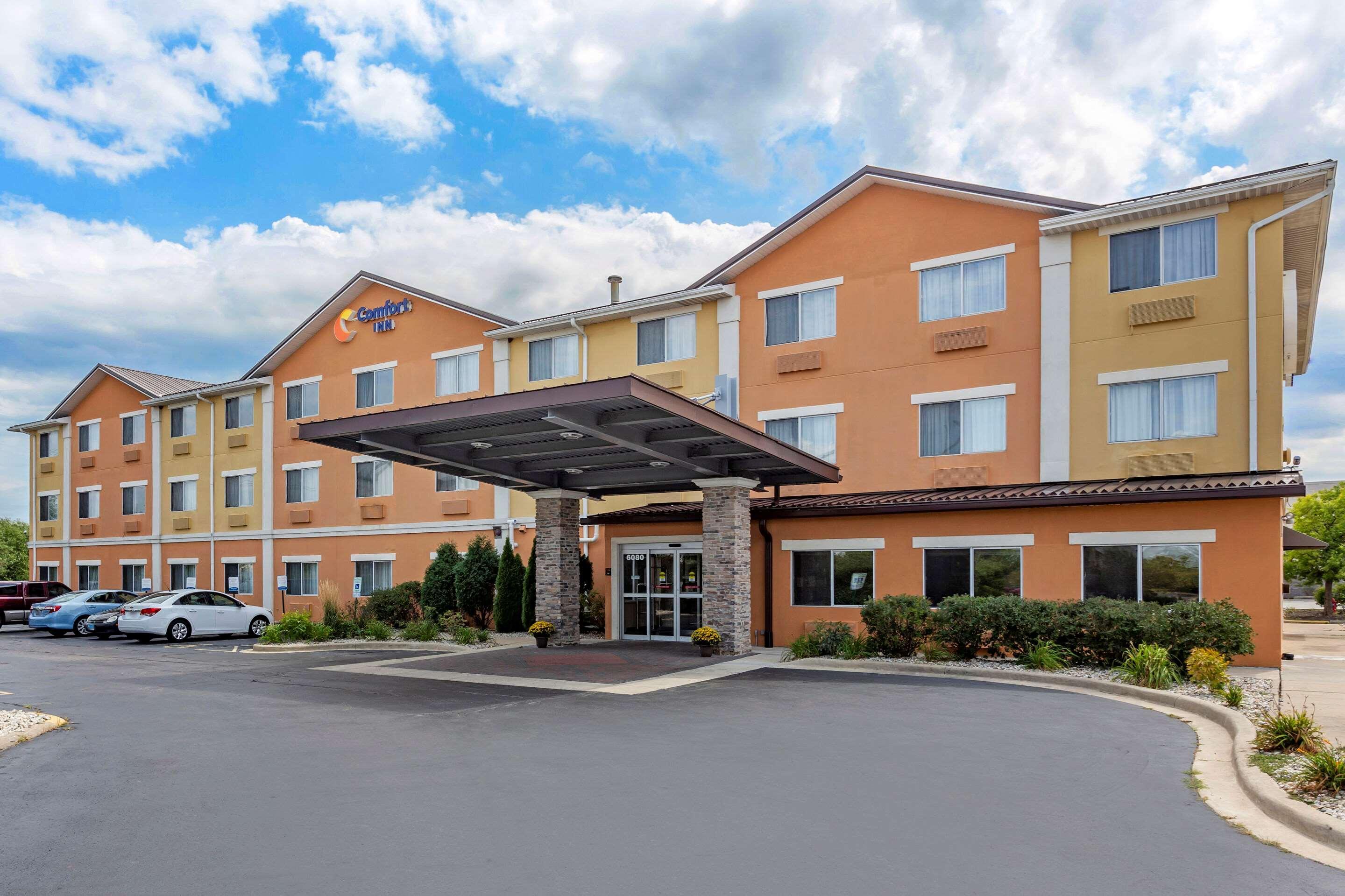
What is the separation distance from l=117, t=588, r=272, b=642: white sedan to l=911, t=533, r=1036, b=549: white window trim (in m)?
18.8

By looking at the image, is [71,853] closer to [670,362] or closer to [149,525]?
[670,362]

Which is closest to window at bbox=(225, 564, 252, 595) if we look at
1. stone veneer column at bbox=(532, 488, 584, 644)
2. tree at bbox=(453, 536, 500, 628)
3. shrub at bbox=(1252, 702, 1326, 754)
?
tree at bbox=(453, 536, 500, 628)

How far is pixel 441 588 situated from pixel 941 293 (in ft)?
50.9

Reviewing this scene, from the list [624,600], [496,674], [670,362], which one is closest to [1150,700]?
[496,674]

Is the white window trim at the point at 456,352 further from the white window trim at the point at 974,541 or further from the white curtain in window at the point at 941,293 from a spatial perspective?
the white window trim at the point at 974,541

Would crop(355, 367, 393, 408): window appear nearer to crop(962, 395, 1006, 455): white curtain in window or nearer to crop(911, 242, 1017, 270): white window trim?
crop(911, 242, 1017, 270): white window trim

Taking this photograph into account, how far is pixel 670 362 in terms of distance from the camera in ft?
84.8

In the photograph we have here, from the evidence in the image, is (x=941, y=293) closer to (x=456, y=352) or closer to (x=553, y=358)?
(x=553, y=358)

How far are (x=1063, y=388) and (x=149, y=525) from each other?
35.1m

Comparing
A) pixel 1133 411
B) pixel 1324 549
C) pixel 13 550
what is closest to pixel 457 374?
pixel 1133 411

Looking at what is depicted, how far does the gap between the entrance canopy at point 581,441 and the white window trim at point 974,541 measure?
2.15m

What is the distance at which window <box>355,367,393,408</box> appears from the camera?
31844 millimetres

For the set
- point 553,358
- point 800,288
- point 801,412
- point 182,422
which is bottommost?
point 801,412

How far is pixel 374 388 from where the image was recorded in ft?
106
